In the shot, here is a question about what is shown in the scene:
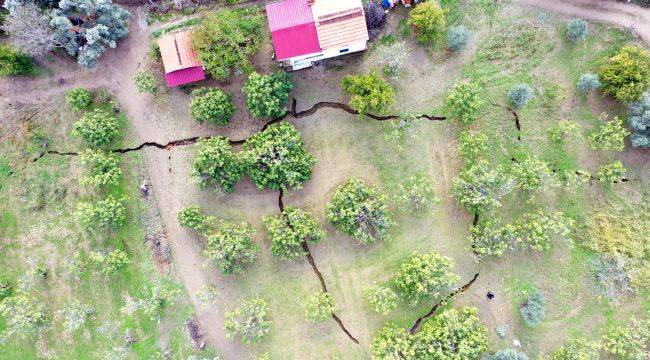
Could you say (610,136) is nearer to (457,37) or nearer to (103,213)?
(457,37)

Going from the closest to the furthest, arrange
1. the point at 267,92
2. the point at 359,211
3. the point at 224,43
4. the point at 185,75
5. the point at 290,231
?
the point at 267,92
the point at 224,43
the point at 359,211
the point at 290,231
the point at 185,75

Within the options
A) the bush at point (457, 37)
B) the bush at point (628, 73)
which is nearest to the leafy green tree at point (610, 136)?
the bush at point (628, 73)

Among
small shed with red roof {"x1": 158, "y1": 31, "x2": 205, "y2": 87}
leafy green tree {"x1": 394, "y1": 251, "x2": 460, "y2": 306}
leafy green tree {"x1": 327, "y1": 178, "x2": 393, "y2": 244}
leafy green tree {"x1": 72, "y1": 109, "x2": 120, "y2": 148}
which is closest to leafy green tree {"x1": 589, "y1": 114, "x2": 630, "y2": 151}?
leafy green tree {"x1": 394, "y1": 251, "x2": 460, "y2": 306}

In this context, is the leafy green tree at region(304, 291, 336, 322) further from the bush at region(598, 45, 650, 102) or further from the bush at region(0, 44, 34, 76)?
the bush at region(0, 44, 34, 76)

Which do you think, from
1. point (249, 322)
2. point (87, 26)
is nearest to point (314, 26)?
point (87, 26)

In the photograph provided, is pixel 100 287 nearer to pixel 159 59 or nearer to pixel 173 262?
pixel 173 262

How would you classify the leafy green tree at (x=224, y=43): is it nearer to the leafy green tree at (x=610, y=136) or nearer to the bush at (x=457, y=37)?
the bush at (x=457, y=37)
